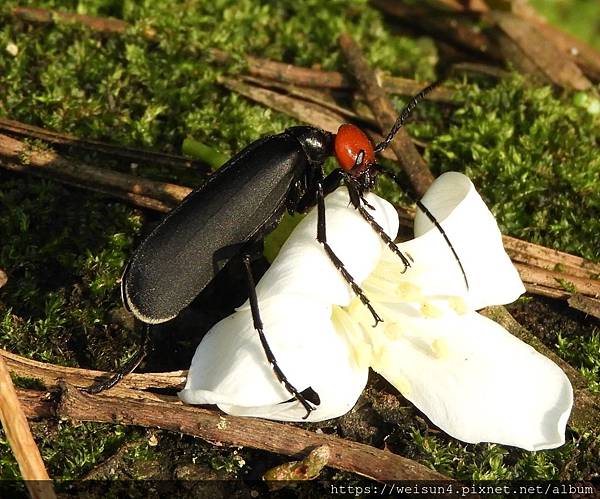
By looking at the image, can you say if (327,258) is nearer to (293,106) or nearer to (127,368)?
(127,368)

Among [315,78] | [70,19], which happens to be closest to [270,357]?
[315,78]

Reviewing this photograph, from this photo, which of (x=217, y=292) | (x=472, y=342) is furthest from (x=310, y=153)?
(x=472, y=342)

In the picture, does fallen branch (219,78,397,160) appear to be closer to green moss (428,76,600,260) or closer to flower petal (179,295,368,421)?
green moss (428,76,600,260)

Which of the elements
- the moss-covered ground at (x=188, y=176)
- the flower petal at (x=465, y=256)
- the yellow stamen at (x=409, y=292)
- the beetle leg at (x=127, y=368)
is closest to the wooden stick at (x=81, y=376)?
the beetle leg at (x=127, y=368)

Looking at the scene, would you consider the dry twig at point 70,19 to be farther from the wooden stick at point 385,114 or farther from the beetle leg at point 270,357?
the beetle leg at point 270,357

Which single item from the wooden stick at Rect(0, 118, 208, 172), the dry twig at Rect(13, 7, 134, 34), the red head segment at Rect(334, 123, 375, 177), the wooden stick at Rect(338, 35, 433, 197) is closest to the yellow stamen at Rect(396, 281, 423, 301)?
the red head segment at Rect(334, 123, 375, 177)

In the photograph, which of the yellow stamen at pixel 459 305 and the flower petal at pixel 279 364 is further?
the yellow stamen at pixel 459 305

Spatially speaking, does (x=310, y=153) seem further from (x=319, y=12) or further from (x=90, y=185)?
(x=319, y=12)
